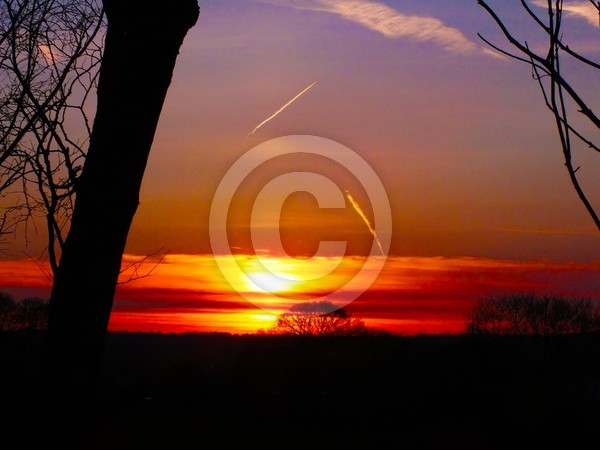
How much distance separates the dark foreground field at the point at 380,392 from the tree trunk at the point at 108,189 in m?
38.5

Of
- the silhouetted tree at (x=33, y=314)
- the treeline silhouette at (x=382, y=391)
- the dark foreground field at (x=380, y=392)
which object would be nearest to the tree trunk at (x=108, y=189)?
the silhouetted tree at (x=33, y=314)

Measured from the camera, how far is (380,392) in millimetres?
53969

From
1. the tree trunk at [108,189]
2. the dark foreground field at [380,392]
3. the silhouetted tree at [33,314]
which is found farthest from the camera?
the dark foreground field at [380,392]

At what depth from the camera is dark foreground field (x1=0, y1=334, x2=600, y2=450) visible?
4438 centimetres

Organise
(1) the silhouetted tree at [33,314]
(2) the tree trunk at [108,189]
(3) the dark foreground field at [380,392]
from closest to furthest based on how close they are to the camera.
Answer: (2) the tree trunk at [108,189] → (1) the silhouetted tree at [33,314] → (3) the dark foreground field at [380,392]

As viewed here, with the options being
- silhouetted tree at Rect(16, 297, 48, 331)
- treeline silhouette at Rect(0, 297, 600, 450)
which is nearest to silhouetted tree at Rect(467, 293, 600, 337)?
treeline silhouette at Rect(0, 297, 600, 450)

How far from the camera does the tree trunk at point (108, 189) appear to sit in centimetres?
294

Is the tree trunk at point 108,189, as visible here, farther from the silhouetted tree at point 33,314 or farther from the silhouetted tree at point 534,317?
the silhouetted tree at point 534,317

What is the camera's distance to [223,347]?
6606 centimetres

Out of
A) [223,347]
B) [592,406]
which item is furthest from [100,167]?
[223,347]

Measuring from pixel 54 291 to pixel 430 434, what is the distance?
4972 centimetres

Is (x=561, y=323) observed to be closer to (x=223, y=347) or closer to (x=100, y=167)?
(x=223, y=347)

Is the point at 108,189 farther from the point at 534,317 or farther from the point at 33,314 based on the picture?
the point at 534,317

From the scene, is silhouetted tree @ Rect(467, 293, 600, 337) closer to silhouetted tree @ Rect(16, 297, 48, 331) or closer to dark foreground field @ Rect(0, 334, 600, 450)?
dark foreground field @ Rect(0, 334, 600, 450)
